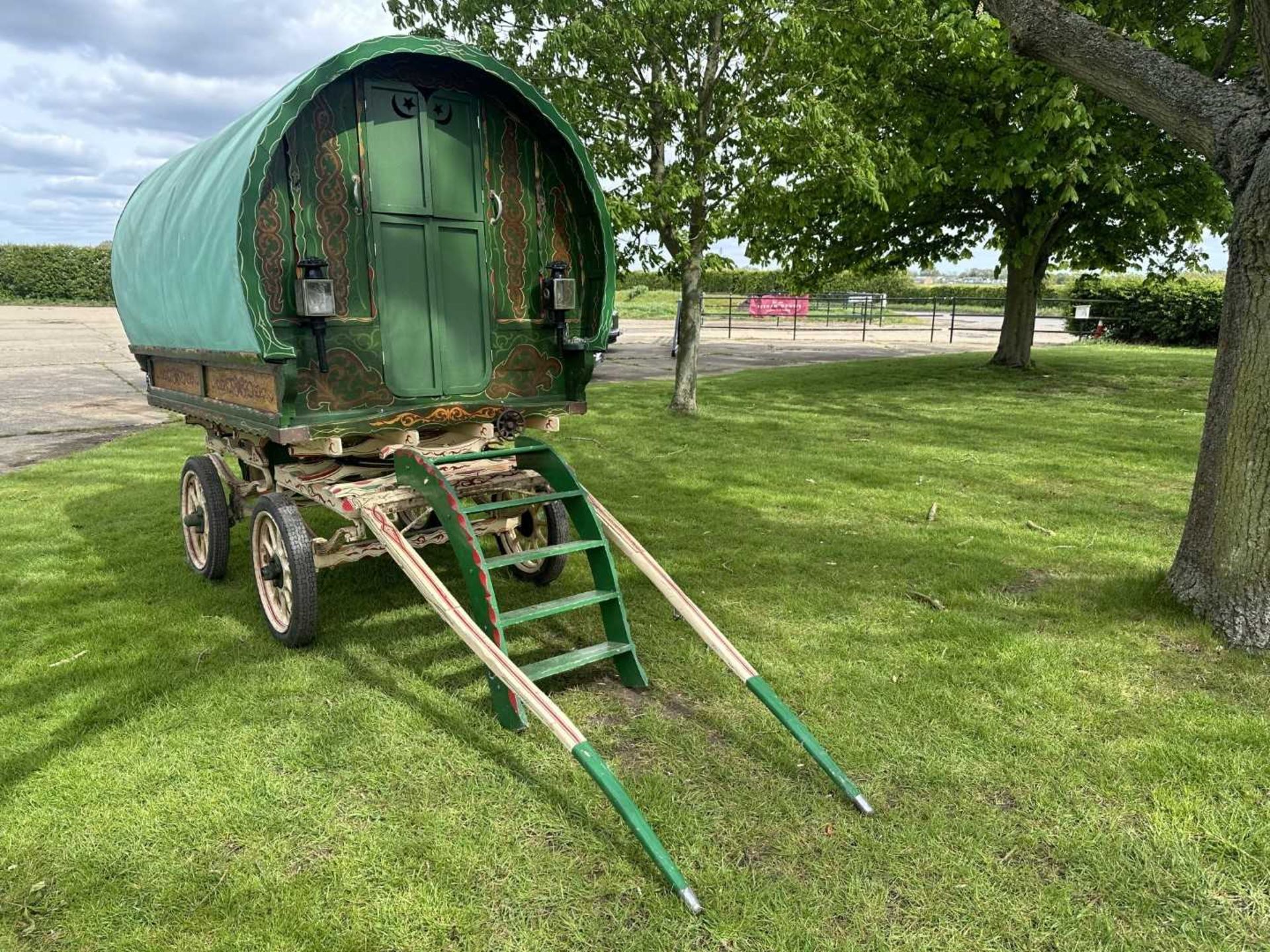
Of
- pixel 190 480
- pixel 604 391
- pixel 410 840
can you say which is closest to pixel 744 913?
pixel 410 840

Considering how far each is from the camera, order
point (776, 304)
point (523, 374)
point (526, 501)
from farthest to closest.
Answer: point (776, 304) → point (523, 374) → point (526, 501)

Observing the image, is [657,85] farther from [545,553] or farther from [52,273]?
[52,273]

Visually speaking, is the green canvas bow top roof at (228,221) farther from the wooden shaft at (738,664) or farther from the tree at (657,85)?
the tree at (657,85)

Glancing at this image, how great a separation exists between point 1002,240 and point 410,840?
708 inches

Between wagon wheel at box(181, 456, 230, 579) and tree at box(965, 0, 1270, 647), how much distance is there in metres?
6.10

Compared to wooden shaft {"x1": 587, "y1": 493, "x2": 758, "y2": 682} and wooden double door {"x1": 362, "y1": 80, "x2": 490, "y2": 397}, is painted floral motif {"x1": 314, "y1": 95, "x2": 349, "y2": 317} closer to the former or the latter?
wooden double door {"x1": 362, "y1": 80, "x2": 490, "y2": 397}

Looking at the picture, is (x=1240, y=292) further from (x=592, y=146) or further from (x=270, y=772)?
(x=592, y=146)

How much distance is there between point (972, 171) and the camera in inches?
577

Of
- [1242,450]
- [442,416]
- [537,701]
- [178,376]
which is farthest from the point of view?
[178,376]

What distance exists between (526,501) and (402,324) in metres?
1.44

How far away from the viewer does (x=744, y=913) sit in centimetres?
273

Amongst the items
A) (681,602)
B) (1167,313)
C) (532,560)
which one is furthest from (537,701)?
(1167,313)

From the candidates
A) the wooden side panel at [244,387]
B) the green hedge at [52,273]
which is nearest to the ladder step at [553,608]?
the wooden side panel at [244,387]

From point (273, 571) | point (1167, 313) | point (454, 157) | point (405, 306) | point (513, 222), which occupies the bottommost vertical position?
point (273, 571)
